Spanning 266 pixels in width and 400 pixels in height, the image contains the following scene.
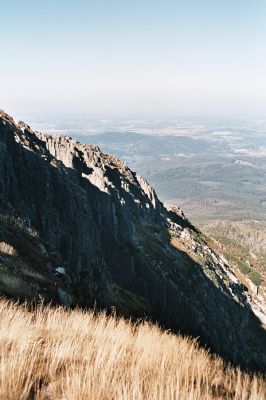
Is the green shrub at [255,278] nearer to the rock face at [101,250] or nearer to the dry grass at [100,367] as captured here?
the rock face at [101,250]

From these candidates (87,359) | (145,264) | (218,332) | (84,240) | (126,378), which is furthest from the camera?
(218,332)

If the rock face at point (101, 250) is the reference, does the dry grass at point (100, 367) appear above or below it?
above

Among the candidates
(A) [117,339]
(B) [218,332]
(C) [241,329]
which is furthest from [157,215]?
(A) [117,339]

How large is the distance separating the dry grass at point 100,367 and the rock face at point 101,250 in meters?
3.03

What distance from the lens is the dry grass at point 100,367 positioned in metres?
3.60

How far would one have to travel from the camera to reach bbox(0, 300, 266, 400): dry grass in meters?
3.60

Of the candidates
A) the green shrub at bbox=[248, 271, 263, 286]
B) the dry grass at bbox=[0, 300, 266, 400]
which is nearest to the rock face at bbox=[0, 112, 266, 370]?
the dry grass at bbox=[0, 300, 266, 400]

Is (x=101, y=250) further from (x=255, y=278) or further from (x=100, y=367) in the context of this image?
(x=255, y=278)

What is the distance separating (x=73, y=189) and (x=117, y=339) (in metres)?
46.7

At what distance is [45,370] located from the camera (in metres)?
4.20

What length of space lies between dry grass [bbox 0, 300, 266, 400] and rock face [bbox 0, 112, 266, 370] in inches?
119

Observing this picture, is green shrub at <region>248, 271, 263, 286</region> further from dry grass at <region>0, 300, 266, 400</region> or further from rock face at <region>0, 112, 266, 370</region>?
A: dry grass at <region>0, 300, 266, 400</region>

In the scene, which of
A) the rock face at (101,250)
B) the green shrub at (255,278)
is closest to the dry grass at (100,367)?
the rock face at (101,250)

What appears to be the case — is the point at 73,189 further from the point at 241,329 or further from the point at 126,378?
the point at 241,329
